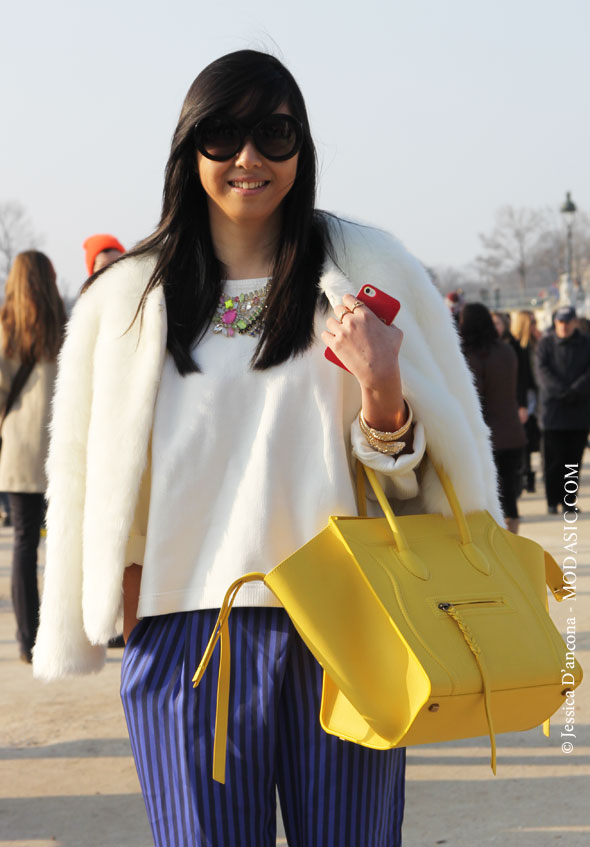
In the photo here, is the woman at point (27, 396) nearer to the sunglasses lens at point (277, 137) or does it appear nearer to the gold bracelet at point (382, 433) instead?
the sunglasses lens at point (277, 137)

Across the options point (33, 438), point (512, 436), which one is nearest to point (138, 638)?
point (33, 438)

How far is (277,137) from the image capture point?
217cm

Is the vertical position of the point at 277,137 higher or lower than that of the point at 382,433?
higher

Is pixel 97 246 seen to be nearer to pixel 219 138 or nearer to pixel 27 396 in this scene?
pixel 27 396

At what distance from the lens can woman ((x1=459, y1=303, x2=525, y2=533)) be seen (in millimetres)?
7934

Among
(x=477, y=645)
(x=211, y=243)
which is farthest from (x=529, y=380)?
(x=477, y=645)

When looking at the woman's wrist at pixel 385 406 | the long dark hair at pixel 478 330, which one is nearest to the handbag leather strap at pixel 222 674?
the woman's wrist at pixel 385 406

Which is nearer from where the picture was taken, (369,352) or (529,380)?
(369,352)

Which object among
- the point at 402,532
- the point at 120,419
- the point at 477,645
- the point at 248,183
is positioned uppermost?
Answer: the point at 248,183

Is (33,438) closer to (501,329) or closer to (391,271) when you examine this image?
(391,271)

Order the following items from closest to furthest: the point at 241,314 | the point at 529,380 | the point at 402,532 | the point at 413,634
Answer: the point at 413,634 → the point at 402,532 → the point at 241,314 → the point at 529,380

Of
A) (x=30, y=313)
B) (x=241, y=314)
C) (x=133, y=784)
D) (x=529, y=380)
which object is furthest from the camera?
(x=529, y=380)

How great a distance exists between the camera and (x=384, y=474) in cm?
209

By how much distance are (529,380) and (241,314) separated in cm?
961
